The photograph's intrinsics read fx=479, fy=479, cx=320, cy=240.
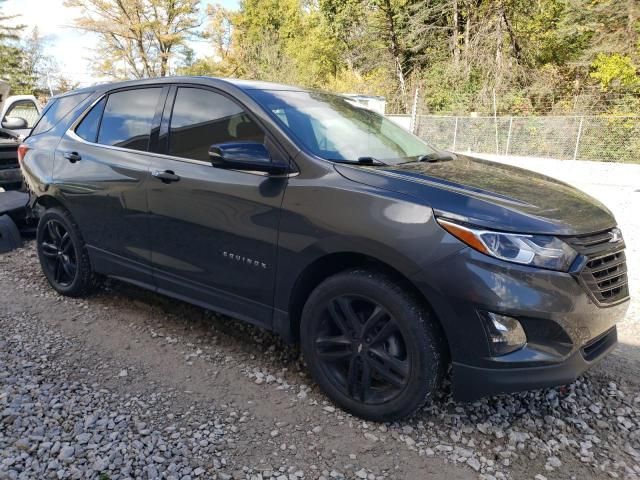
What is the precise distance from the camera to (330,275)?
2656mm

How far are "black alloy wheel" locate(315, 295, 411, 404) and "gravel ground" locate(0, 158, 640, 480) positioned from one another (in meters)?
0.20

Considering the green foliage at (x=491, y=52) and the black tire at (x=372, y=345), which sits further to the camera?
the green foliage at (x=491, y=52)

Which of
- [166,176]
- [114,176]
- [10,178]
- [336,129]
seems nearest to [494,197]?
[336,129]

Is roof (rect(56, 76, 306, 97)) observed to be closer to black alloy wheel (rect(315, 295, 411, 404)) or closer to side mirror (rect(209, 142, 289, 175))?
side mirror (rect(209, 142, 289, 175))

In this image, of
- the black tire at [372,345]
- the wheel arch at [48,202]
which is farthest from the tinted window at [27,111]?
the black tire at [372,345]

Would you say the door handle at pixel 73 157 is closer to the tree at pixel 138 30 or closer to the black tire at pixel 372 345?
the black tire at pixel 372 345

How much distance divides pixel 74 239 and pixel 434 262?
3106mm

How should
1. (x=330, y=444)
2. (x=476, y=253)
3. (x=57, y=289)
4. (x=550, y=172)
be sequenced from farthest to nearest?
(x=550, y=172), (x=57, y=289), (x=330, y=444), (x=476, y=253)

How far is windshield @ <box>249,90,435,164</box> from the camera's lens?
2.80 m

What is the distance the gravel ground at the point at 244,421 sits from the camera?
224 cm

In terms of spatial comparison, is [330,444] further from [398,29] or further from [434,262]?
[398,29]

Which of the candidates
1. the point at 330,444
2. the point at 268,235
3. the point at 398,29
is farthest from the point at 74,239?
the point at 398,29

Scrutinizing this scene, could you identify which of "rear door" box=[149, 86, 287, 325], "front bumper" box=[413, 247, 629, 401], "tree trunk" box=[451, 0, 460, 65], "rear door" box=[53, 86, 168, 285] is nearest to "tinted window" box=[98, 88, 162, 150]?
"rear door" box=[53, 86, 168, 285]

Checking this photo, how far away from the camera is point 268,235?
271 centimetres
